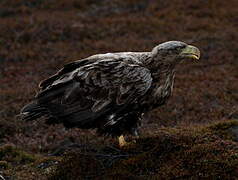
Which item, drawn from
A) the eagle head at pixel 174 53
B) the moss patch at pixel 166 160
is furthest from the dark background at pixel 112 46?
the eagle head at pixel 174 53

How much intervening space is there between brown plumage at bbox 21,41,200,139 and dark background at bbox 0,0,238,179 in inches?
80.9

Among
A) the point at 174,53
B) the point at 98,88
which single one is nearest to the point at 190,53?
the point at 174,53

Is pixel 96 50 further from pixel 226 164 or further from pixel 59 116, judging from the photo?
pixel 226 164

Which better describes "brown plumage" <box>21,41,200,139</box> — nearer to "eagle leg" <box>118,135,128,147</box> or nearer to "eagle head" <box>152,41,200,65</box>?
"eagle head" <box>152,41,200,65</box>

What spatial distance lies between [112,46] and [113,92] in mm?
13204

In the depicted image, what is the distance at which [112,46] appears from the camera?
70.3 ft

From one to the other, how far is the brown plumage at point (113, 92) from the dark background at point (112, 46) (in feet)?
6.75

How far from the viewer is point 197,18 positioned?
2558 centimetres

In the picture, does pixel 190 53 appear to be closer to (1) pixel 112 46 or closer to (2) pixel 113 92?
(2) pixel 113 92

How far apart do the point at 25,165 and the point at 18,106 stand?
15.8ft

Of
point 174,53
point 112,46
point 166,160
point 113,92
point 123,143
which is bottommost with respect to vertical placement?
point 112,46

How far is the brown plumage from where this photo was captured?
8312 mm

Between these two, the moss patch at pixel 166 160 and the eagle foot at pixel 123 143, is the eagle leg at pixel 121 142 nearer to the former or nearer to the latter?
the eagle foot at pixel 123 143

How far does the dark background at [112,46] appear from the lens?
43.3 ft
